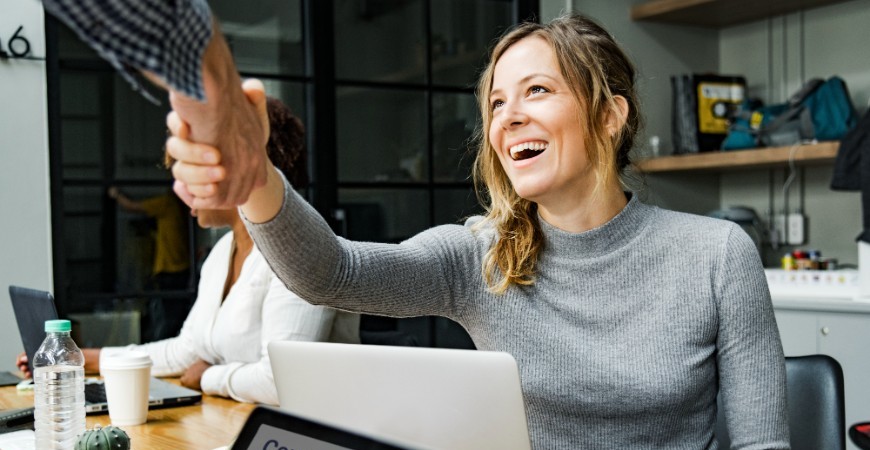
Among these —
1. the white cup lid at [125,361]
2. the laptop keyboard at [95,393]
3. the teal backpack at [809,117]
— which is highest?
the teal backpack at [809,117]

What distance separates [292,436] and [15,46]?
10.2ft

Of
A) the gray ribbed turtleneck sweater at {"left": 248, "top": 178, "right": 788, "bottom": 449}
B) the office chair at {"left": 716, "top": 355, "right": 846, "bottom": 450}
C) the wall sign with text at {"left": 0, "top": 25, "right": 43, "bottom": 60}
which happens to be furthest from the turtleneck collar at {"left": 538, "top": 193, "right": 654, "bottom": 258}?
the wall sign with text at {"left": 0, "top": 25, "right": 43, "bottom": 60}

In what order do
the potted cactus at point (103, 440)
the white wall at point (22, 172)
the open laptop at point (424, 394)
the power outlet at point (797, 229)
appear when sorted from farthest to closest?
the power outlet at point (797, 229) < the white wall at point (22, 172) < the potted cactus at point (103, 440) < the open laptop at point (424, 394)

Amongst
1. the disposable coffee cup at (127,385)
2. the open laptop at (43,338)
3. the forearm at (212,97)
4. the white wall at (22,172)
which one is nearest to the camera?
the forearm at (212,97)

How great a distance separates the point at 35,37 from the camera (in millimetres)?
3377

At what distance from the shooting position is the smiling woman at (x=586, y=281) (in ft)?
4.49

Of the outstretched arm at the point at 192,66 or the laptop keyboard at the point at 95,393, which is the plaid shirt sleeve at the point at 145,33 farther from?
the laptop keyboard at the point at 95,393

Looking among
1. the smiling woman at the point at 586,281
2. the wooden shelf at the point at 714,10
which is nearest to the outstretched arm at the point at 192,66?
the smiling woman at the point at 586,281

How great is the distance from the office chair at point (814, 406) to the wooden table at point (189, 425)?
877mm

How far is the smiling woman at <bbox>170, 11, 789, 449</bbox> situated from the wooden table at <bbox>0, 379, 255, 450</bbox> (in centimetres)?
40

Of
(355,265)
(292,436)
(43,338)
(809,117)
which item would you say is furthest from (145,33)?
(809,117)

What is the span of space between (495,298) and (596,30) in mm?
492

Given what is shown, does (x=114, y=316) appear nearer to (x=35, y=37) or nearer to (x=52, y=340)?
(x=35, y=37)

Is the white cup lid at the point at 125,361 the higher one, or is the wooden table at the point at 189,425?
the white cup lid at the point at 125,361
